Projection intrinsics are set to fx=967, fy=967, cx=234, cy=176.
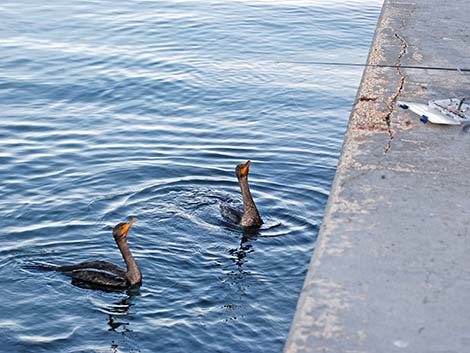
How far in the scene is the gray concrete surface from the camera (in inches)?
176

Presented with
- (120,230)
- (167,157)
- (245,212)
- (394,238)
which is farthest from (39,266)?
(394,238)

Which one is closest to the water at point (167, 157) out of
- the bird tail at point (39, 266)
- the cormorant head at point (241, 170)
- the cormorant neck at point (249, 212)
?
the bird tail at point (39, 266)

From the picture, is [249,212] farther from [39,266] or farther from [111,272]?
[39,266]

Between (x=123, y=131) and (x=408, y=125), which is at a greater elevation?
(x=408, y=125)

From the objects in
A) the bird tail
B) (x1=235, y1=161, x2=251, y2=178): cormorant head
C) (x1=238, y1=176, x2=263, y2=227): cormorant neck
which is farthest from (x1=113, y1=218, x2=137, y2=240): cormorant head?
(x1=235, y1=161, x2=251, y2=178): cormorant head

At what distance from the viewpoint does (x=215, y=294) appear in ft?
29.1

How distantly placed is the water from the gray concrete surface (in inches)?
74.4

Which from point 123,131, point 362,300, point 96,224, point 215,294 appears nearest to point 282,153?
point 123,131

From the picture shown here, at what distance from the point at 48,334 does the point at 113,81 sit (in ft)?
28.2

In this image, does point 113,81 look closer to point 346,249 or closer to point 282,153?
point 282,153

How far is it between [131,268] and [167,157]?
12.6 ft

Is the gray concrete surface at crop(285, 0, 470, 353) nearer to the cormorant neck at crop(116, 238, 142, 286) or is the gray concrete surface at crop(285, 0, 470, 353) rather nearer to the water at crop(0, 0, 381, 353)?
the water at crop(0, 0, 381, 353)

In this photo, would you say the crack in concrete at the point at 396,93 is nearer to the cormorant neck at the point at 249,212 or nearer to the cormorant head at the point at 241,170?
the cormorant head at the point at 241,170

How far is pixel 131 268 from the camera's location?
9.16 m
